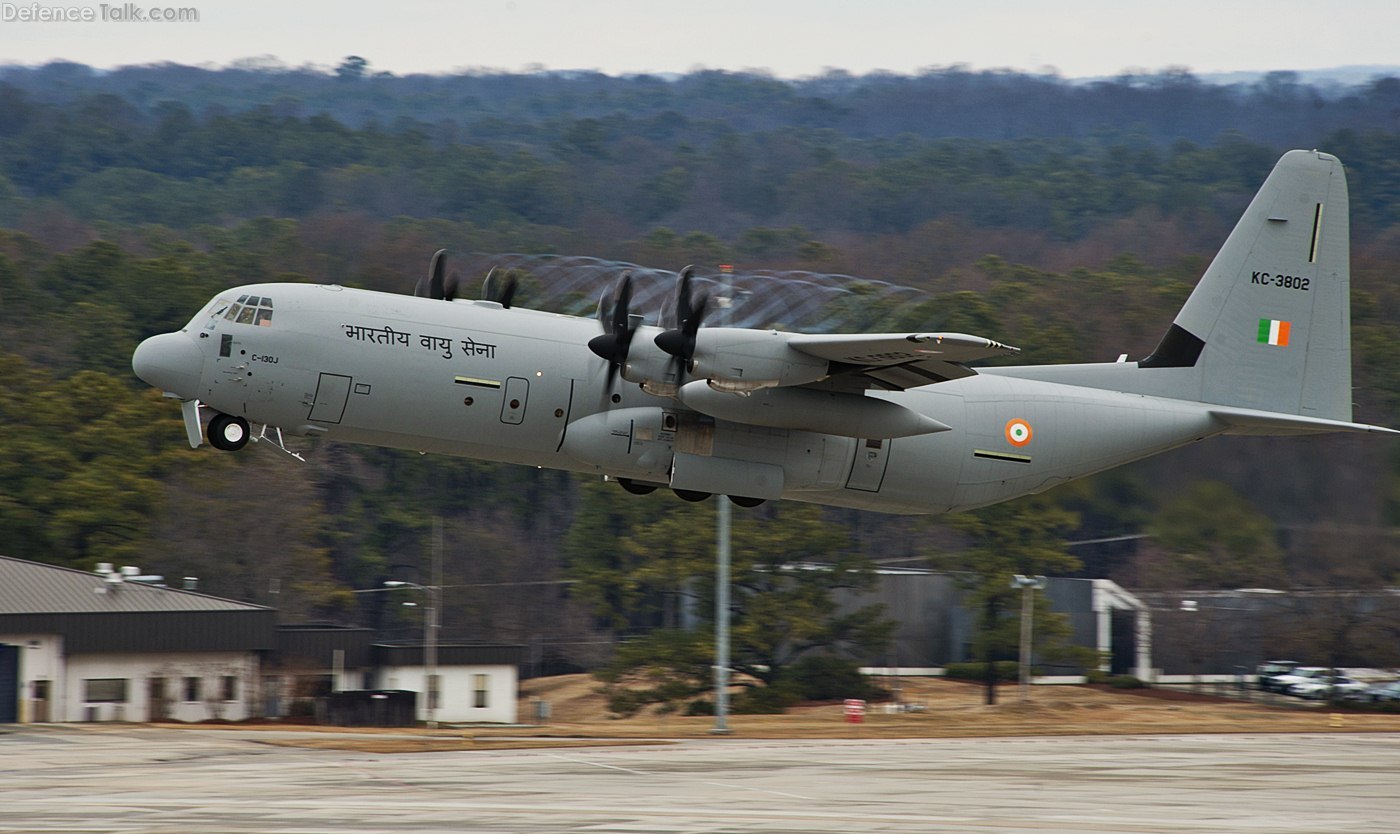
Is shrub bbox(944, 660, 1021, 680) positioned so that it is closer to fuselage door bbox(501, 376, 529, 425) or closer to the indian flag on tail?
the indian flag on tail

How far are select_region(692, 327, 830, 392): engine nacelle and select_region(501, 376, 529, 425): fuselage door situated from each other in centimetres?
280

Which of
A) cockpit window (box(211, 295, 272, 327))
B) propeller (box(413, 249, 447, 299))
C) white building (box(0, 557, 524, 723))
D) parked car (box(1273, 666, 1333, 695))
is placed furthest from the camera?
parked car (box(1273, 666, 1333, 695))

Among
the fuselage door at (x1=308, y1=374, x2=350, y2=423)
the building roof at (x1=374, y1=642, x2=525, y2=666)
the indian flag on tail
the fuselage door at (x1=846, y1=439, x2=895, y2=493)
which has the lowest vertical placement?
the building roof at (x1=374, y1=642, x2=525, y2=666)

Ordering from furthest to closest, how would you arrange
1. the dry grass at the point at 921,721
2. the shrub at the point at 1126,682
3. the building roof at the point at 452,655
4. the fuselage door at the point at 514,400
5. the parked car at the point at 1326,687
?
the shrub at the point at 1126,682 → the building roof at the point at 452,655 → the parked car at the point at 1326,687 → the dry grass at the point at 921,721 → the fuselage door at the point at 514,400

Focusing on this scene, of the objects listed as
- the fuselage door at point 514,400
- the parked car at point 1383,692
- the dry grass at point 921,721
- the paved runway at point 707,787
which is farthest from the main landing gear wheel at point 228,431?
the parked car at point 1383,692

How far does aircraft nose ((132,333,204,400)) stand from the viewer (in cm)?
2409

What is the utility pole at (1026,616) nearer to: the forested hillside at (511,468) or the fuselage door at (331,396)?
the forested hillside at (511,468)

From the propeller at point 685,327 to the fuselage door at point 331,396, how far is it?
4.92 metres

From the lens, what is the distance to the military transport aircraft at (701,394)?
79.8 ft

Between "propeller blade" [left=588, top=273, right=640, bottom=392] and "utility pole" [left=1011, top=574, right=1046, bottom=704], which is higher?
"propeller blade" [left=588, top=273, right=640, bottom=392]

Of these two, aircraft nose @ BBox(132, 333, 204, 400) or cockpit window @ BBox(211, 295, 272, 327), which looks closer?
aircraft nose @ BBox(132, 333, 204, 400)

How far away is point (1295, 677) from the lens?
55.7 m

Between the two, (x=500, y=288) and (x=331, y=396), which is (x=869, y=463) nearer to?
(x=500, y=288)

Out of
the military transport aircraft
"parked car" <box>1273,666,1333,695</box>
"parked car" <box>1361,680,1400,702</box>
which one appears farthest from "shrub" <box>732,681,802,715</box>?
the military transport aircraft
